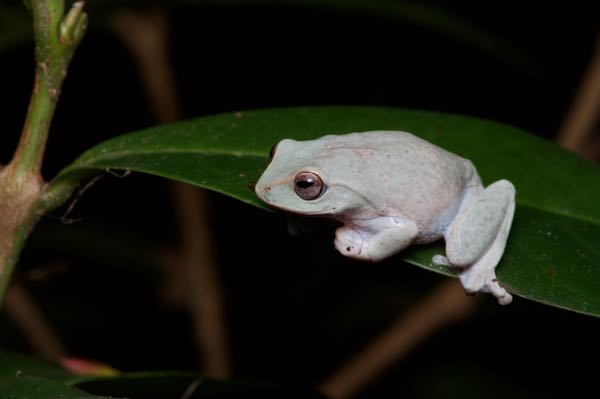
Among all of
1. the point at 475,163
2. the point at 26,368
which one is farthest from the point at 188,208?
the point at 475,163

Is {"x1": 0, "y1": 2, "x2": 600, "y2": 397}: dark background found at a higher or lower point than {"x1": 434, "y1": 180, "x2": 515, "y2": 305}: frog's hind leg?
lower

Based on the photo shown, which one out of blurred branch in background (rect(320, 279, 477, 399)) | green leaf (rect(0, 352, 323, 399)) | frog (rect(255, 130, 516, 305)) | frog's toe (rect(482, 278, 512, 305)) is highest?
frog (rect(255, 130, 516, 305))

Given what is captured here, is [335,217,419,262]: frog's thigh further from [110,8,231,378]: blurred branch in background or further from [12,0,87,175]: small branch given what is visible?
[110,8,231,378]: blurred branch in background

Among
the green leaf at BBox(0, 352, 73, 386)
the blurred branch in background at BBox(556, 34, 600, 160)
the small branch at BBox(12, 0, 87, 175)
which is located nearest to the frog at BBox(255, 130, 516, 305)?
the small branch at BBox(12, 0, 87, 175)

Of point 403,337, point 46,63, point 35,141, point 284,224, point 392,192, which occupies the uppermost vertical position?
point 46,63

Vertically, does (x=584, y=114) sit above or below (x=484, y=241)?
below

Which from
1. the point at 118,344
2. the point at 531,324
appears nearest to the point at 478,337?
the point at 531,324

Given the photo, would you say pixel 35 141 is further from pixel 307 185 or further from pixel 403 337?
pixel 403 337

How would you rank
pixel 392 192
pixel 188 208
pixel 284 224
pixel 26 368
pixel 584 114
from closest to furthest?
1. pixel 392 192
2. pixel 26 368
3. pixel 584 114
4. pixel 188 208
5. pixel 284 224
